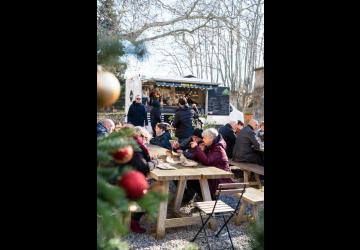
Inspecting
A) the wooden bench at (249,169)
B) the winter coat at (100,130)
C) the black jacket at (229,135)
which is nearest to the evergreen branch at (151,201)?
the winter coat at (100,130)

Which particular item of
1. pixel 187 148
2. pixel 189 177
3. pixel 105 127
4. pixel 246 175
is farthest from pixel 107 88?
pixel 246 175

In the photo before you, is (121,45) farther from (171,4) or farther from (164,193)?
(171,4)

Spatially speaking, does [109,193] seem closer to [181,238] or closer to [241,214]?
[181,238]

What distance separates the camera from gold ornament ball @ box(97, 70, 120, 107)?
646 millimetres

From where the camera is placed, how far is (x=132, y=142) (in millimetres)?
651

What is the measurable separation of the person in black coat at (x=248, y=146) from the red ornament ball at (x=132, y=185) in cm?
269

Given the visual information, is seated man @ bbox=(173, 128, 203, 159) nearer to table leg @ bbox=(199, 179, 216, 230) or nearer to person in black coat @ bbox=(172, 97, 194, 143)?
person in black coat @ bbox=(172, 97, 194, 143)

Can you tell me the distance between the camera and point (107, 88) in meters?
0.65

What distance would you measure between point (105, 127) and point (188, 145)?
8.25 feet
